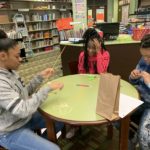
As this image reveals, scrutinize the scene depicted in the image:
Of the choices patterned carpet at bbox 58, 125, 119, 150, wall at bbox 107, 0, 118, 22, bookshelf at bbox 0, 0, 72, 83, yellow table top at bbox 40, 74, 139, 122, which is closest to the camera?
yellow table top at bbox 40, 74, 139, 122

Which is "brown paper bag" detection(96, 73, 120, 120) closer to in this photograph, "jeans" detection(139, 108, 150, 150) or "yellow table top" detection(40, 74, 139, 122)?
"yellow table top" detection(40, 74, 139, 122)

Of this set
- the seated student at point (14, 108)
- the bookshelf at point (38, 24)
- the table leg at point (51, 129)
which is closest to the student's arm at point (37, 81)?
the seated student at point (14, 108)

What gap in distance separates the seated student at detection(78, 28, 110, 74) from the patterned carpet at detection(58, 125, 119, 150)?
70cm

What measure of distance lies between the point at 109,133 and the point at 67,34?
2053mm

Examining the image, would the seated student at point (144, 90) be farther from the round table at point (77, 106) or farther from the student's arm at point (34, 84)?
the student's arm at point (34, 84)

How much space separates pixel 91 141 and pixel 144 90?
81cm

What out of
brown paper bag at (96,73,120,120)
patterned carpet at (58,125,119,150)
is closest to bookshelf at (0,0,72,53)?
patterned carpet at (58,125,119,150)

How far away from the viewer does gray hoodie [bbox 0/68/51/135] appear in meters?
1.04

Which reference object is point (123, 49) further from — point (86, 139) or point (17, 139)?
point (17, 139)

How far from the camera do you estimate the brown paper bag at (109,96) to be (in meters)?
0.98

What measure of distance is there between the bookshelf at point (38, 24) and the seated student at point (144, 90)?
350cm

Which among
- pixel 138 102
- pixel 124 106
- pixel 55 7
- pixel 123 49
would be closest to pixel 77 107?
pixel 124 106

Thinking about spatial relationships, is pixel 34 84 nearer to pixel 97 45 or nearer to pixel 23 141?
pixel 23 141

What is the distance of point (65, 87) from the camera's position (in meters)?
1.52
